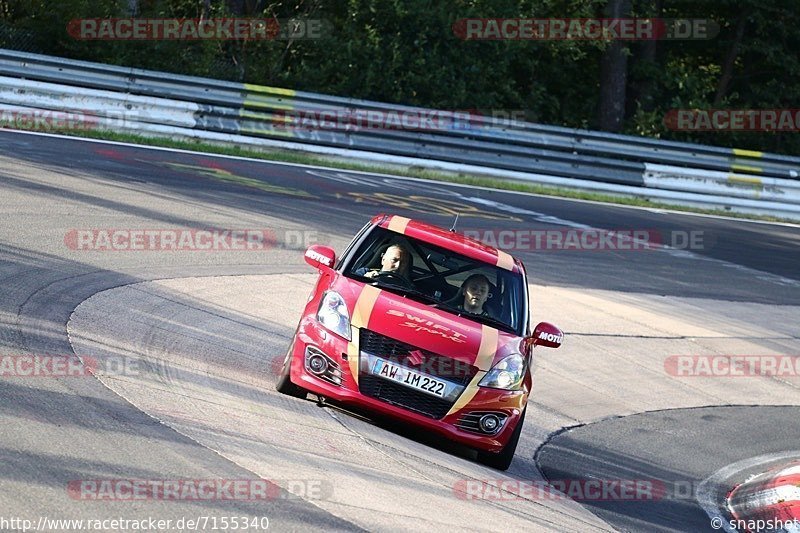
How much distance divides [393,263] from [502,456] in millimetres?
1796

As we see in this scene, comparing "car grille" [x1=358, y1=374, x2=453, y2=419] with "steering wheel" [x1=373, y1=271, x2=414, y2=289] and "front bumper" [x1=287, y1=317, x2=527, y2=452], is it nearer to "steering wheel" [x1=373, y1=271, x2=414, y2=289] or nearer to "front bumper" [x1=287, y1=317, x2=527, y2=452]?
"front bumper" [x1=287, y1=317, x2=527, y2=452]

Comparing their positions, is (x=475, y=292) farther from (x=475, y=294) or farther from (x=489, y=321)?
(x=489, y=321)

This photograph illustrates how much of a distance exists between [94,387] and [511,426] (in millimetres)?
2901

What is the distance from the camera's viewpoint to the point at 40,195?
14.0m

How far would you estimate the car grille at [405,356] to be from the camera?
26.7 ft

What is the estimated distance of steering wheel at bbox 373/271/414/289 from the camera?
9070 mm

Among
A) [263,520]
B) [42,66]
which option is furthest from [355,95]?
[263,520]

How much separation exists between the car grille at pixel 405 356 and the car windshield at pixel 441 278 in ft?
2.44

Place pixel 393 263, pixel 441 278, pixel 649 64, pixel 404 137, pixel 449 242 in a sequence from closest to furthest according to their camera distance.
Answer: pixel 393 263, pixel 441 278, pixel 449 242, pixel 404 137, pixel 649 64

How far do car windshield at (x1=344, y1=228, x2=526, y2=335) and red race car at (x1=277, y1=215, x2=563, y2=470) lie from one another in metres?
0.01

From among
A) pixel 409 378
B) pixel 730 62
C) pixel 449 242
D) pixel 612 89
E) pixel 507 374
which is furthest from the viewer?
pixel 730 62

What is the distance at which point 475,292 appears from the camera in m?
9.16

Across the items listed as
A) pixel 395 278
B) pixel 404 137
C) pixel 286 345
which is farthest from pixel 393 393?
pixel 404 137

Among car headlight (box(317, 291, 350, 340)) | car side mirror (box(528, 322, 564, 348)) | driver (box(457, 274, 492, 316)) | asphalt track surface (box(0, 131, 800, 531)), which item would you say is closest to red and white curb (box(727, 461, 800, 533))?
asphalt track surface (box(0, 131, 800, 531))
